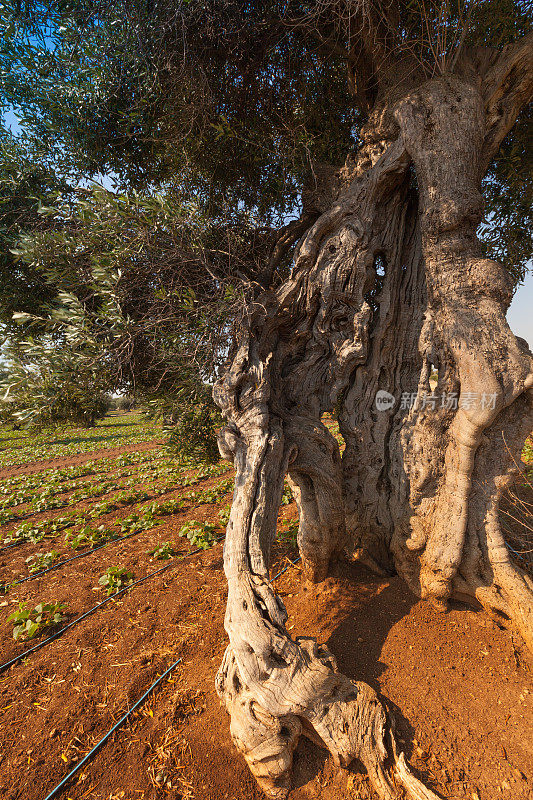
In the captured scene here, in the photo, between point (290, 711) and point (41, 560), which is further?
point (41, 560)

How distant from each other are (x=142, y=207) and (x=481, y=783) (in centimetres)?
593

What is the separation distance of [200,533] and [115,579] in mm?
1520

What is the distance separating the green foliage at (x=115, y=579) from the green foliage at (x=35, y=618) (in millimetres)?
558

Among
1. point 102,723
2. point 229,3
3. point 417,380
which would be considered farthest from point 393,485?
point 229,3

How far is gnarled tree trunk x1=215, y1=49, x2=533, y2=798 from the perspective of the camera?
2976 mm

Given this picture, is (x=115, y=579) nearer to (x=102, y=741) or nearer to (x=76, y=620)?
(x=76, y=620)

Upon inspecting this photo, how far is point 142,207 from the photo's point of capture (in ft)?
13.4

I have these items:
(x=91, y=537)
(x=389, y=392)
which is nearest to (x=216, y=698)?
(x=389, y=392)

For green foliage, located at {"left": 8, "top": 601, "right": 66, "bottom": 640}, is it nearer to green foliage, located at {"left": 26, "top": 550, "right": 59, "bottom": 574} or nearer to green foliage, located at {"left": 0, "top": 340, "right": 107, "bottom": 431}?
green foliage, located at {"left": 26, "top": 550, "right": 59, "bottom": 574}

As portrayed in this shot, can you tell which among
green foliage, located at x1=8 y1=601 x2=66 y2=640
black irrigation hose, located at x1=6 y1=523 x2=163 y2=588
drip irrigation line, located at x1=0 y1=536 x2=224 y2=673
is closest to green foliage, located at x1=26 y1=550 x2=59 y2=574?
black irrigation hose, located at x1=6 y1=523 x2=163 y2=588

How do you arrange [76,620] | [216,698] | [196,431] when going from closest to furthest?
[216,698], [76,620], [196,431]

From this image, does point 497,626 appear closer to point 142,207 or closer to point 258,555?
point 258,555

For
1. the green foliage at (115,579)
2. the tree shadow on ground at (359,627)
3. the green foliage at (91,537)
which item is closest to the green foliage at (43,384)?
the green foliage at (115,579)

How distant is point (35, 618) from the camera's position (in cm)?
452
